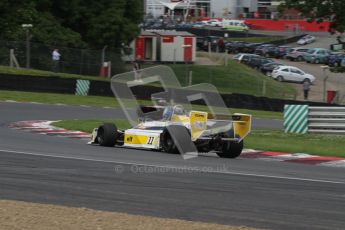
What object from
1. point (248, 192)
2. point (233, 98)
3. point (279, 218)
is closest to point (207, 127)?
point (248, 192)

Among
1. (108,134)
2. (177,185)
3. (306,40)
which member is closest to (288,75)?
(306,40)

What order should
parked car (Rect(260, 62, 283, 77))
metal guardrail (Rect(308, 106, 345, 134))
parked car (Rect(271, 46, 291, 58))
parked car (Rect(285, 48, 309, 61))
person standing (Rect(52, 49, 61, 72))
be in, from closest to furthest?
metal guardrail (Rect(308, 106, 345, 134)) → person standing (Rect(52, 49, 61, 72)) → parked car (Rect(260, 62, 283, 77)) → parked car (Rect(285, 48, 309, 61)) → parked car (Rect(271, 46, 291, 58))

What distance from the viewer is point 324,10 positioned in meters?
26.9

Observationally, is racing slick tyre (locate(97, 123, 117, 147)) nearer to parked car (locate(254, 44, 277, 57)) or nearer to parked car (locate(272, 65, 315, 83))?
parked car (locate(272, 65, 315, 83))

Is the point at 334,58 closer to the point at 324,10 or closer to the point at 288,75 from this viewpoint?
the point at 288,75

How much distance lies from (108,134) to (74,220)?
816 cm

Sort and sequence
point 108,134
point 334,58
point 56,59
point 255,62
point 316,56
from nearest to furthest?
point 108,134
point 56,59
point 255,62
point 334,58
point 316,56

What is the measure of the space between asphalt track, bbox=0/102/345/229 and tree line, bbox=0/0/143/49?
1036 inches

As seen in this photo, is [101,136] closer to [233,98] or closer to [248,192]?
[248,192]

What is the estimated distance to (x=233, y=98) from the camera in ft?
99.8

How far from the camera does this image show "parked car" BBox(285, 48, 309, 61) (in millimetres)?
69750

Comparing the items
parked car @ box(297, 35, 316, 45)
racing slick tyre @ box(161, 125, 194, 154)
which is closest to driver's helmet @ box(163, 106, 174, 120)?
racing slick tyre @ box(161, 125, 194, 154)

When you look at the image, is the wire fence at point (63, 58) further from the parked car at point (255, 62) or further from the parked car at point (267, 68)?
the parked car at point (255, 62)

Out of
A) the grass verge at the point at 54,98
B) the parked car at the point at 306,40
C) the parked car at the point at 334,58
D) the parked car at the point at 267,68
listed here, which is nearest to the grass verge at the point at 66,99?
the grass verge at the point at 54,98
